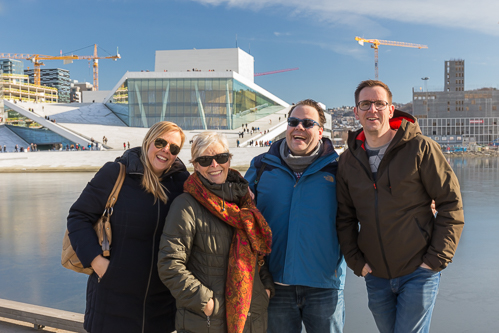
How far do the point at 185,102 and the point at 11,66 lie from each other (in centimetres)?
12214

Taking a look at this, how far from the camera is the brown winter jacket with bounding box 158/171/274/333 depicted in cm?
204

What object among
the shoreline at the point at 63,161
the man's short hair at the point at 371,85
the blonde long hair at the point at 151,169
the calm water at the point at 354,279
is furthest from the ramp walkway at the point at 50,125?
the man's short hair at the point at 371,85

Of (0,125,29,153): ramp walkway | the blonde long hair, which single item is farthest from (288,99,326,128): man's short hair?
(0,125,29,153): ramp walkway

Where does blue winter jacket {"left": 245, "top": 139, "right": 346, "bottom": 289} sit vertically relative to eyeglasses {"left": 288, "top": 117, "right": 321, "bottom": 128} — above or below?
below

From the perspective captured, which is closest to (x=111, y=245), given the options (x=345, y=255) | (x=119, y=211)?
(x=119, y=211)

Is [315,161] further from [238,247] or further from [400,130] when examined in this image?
[238,247]

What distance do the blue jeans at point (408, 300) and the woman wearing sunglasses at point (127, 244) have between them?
132 cm

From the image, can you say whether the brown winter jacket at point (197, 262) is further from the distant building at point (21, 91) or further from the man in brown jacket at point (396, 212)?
the distant building at point (21, 91)

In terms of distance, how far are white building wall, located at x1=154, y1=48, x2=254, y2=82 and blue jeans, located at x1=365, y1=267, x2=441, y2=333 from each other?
59983 mm

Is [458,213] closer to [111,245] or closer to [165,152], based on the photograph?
[165,152]

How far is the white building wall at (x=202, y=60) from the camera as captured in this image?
60500 mm

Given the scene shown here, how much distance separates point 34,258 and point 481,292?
5701 mm

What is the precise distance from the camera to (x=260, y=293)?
2262 mm

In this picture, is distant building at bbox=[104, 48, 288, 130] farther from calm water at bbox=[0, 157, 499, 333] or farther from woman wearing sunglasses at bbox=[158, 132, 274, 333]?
woman wearing sunglasses at bbox=[158, 132, 274, 333]
